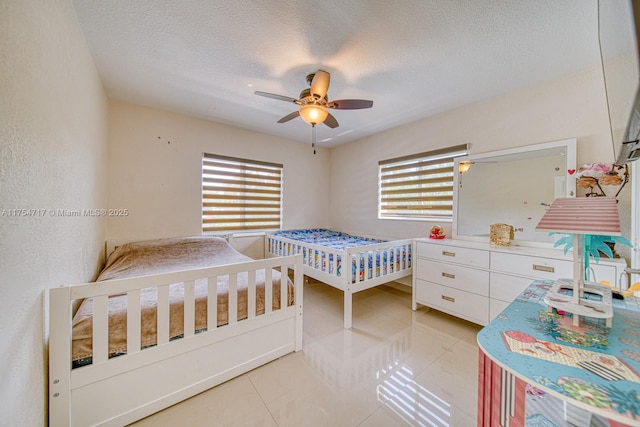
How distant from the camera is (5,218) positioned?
0.81 meters

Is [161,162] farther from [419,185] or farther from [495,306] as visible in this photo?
[495,306]

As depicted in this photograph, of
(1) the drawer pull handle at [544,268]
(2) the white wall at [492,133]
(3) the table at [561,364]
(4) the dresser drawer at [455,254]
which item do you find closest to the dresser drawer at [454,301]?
(4) the dresser drawer at [455,254]

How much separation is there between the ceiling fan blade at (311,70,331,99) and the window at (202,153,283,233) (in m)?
1.97

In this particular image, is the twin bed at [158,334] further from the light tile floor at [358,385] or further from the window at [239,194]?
the window at [239,194]

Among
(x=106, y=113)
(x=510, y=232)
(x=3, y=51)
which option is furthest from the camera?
(x=106, y=113)

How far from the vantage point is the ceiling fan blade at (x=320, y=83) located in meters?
1.87

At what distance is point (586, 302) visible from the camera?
862mm

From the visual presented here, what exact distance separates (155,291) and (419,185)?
122 inches

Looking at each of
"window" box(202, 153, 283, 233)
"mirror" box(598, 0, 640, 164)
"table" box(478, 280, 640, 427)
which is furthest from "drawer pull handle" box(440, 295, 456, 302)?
"window" box(202, 153, 283, 233)

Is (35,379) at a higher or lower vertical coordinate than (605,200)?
lower

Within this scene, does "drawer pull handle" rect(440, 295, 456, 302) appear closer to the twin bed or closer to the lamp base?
the lamp base

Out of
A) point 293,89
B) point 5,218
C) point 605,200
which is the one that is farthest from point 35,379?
point 293,89

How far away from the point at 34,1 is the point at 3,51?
1.45ft

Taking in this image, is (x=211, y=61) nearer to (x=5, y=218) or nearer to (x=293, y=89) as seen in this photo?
(x=293, y=89)
